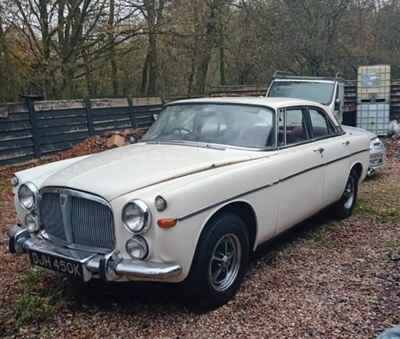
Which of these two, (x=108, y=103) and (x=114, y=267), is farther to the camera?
(x=108, y=103)

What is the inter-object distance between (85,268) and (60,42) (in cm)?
1078

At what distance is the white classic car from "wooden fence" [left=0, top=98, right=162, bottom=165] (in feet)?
17.7

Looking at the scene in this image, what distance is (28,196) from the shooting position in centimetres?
355

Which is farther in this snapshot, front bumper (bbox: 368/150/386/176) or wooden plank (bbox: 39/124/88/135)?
wooden plank (bbox: 39/124/88/135)

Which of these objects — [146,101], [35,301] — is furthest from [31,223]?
[146,101]

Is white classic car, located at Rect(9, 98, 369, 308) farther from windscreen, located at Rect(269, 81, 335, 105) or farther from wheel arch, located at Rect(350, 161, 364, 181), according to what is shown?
windscreen, located at Rect(269, 81, 335, 105)

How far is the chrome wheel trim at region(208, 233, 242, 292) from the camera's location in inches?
132

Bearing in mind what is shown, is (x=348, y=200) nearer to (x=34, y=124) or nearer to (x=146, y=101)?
(x=34, y=124)

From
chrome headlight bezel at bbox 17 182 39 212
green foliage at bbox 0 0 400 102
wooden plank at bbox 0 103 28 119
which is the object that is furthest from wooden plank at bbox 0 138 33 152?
chrome headlight bezel at bbox 17 182 39 212

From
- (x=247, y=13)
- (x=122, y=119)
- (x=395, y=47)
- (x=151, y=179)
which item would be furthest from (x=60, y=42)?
(x=395, y=47)

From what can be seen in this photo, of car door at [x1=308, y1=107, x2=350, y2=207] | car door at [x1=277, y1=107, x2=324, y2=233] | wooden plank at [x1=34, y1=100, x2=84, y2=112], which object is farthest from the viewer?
wooden plank at [x1=34, y1=100, x2=84, y2=112]

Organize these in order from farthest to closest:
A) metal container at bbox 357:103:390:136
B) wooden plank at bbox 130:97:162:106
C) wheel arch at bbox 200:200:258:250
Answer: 1. metal container at bbox 357:103:390:136
2. wooden plank at bbox 130:97:162:106
3. wheel arch at bbox 200:200:258:250

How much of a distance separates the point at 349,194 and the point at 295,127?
5.04 feet

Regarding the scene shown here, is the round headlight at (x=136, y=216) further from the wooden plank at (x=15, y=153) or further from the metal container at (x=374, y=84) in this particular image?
the metal container at (x=374, y=84)
